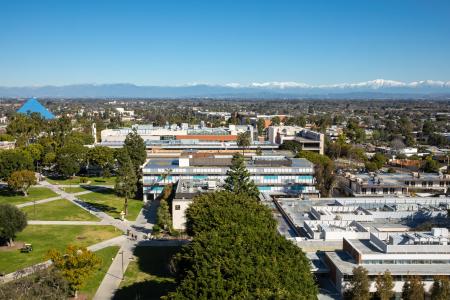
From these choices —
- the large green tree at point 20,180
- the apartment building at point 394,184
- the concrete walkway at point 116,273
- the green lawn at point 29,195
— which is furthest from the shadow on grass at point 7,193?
the apartment building at point 394,184

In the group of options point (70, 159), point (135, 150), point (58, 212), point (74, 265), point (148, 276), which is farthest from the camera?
point (70, 159)

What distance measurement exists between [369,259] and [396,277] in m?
2.24

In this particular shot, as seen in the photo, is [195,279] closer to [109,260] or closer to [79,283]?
[79,283]

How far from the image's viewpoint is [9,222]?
46.4 m

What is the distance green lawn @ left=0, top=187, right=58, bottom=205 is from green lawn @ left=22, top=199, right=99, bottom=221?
4.12m

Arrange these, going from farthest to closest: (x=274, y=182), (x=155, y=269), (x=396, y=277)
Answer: (x=274, y=182)
(x=155, y=269)
(x=396, y=277)

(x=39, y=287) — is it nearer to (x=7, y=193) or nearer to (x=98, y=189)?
(x=7, y=193)

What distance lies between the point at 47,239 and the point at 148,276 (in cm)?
1645

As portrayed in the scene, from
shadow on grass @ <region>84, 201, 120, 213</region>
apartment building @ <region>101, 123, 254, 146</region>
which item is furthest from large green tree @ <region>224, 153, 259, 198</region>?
apartment building @ <region>101, 123, 254, 146</region>

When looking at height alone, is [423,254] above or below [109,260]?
above

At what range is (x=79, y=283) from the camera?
34.5m

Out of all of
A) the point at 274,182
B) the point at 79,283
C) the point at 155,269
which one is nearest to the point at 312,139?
the point at 274,182

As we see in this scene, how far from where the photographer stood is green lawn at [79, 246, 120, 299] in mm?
37531

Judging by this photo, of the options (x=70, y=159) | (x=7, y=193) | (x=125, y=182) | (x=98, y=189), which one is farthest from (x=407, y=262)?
(x=70, y=159)
